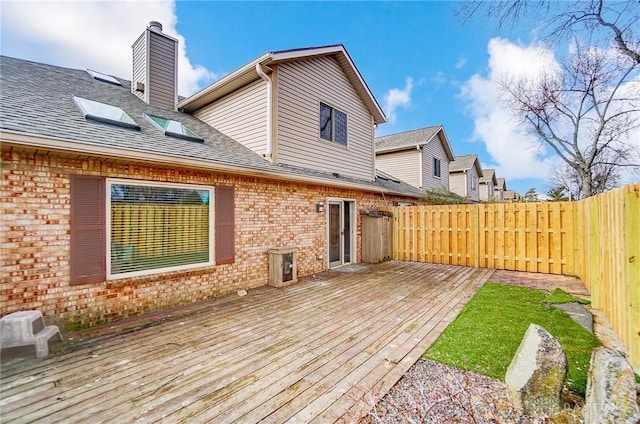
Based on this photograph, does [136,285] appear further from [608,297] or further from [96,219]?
[608,297]

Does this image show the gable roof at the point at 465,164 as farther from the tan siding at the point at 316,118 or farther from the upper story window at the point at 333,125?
the upper story window at the point at 333,125

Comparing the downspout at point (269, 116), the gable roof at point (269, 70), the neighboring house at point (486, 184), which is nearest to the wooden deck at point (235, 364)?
the downspout at point (269, 116)

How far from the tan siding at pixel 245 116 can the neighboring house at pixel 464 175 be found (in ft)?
62.7

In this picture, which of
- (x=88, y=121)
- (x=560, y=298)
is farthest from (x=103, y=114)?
→ (x=560, y=298)

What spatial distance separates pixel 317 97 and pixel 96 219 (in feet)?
21.9

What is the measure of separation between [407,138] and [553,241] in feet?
34.7

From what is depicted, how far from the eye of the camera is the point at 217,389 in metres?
2.75

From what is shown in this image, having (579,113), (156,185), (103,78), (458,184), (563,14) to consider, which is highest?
(579,113)

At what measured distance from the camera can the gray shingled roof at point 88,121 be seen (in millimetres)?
4090

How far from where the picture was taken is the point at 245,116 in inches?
316

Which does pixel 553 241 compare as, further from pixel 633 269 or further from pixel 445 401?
pixel 445 401

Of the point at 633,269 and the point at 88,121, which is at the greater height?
the point at 88,121

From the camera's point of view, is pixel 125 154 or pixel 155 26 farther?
pixel 155 26

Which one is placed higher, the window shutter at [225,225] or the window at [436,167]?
the window at [436,167]
